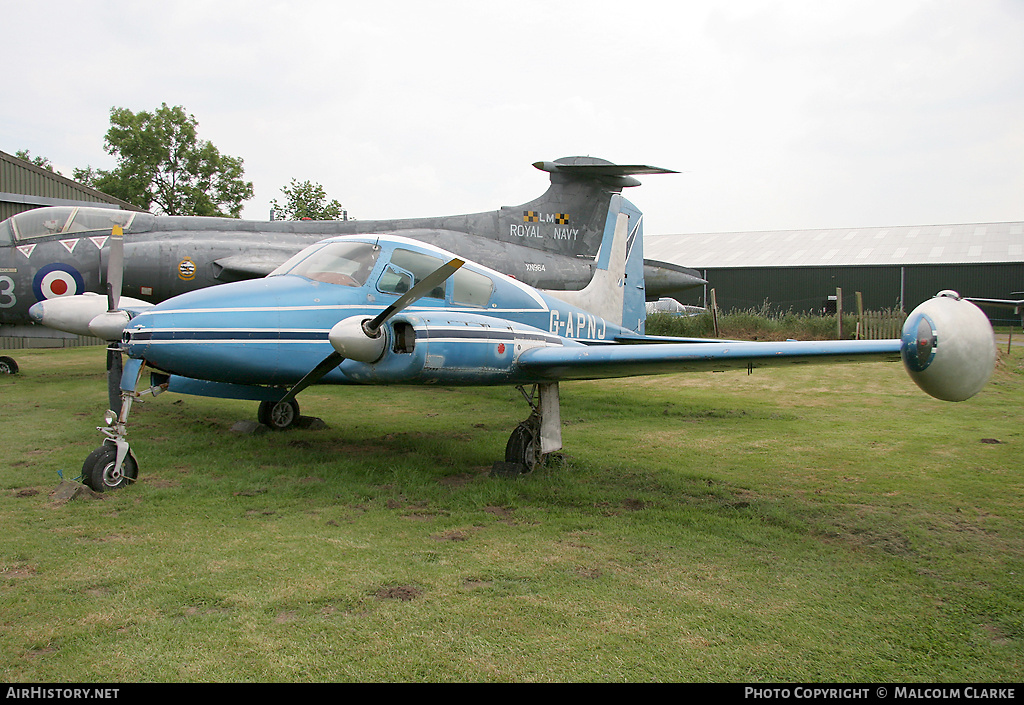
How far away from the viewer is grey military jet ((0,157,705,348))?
40.3ft

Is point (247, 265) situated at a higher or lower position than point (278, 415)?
higher

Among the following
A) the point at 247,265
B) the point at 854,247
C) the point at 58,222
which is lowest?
the point at 247,265

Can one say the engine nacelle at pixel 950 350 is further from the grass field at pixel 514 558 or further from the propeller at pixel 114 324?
the propeller at pixel 114 324

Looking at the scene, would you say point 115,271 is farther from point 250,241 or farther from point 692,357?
point 250,241

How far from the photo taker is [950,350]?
370 cm

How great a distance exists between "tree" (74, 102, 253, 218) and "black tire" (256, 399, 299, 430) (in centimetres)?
3768

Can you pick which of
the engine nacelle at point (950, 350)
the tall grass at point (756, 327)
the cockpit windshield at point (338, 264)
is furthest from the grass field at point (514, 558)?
the tall grass at point (756, 327)

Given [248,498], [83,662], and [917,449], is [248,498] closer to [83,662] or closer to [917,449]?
[83,662]

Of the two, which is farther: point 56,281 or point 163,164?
point 163,164

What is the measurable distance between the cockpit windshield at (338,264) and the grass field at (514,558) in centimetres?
199

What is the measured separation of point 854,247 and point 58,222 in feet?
131

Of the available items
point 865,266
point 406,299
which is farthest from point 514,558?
point 865,266

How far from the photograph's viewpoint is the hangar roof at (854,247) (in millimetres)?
36312

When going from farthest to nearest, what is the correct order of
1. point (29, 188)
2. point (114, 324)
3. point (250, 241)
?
point (29, 188)
point (250, 241)
point (114, 324)
